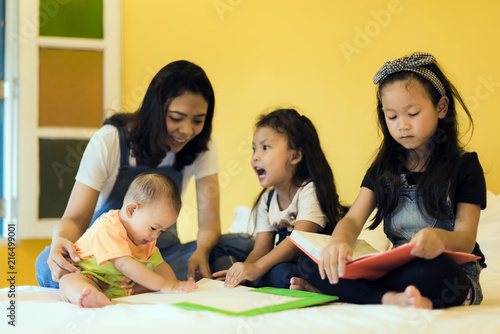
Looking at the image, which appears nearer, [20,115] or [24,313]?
[24,313]

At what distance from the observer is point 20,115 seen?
7.55 feet

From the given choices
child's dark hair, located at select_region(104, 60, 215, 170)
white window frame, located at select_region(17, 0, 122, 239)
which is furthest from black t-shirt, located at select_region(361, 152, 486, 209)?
white window frame, located at select_region(17, 0, 122, 239)

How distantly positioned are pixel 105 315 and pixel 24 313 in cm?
18

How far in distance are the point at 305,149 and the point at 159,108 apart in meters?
0.46

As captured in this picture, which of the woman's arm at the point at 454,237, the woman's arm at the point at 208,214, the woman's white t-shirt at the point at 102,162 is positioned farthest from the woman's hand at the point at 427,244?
the woman's white t-shirt at the point at 102,162

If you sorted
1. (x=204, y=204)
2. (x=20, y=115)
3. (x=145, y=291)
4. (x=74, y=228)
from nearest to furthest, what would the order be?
1. (x=145, y=291)
2. (x=74, y=228)
3. (x=204, y=204)
4. (x=20, y=115)

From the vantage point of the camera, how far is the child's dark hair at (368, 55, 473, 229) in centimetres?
130

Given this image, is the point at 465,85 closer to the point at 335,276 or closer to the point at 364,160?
the point at 364,160

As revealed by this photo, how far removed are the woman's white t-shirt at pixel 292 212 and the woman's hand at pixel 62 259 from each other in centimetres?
60

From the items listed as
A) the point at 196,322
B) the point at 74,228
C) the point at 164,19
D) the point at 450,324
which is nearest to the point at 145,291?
the point at 74,228

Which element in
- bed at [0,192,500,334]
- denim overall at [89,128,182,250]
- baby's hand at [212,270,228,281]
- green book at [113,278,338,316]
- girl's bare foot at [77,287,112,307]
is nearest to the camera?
bed at [0,192,500,334]

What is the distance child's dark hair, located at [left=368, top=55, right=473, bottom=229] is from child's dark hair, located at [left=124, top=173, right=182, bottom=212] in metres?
0.51

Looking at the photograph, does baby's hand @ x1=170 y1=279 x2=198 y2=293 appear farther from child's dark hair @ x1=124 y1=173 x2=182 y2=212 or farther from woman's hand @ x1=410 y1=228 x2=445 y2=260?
woman's hand @ x1=410 y1=228 x2=445 y2=260

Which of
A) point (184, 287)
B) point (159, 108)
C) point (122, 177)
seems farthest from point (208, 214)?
point (184, 287)
